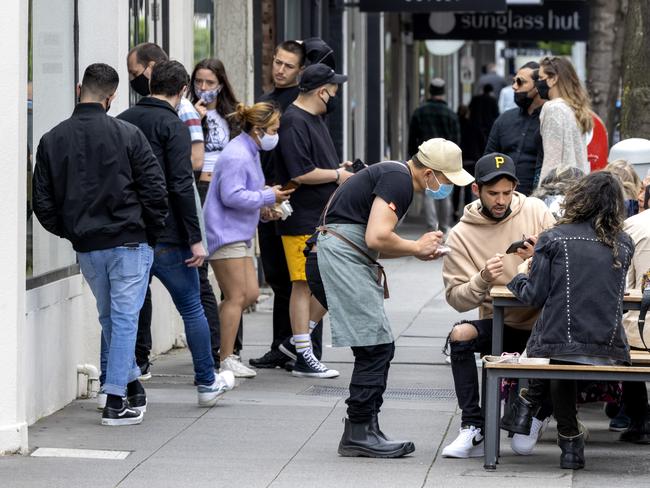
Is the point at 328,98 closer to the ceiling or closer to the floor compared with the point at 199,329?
closer to the ceiling

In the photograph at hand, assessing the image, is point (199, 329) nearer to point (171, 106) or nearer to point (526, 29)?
point (171, 106)

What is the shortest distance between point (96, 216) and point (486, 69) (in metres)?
26.7

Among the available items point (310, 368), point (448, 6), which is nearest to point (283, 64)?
point (310, 368)

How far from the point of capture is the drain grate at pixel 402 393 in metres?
8.81

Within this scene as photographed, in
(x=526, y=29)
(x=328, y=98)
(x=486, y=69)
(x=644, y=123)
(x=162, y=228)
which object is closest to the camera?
(x=162, y=228)

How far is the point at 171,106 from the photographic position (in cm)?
811

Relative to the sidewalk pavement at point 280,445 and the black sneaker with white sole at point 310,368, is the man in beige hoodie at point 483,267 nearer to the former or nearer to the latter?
the sidewalk pavement at point 280,445

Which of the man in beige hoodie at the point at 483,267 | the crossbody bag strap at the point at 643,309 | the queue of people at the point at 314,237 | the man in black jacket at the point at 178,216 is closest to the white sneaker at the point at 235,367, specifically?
the queue of people at the point at 314,237

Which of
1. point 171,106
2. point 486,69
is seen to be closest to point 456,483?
point 171,106

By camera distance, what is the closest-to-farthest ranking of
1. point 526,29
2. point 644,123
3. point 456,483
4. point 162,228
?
1. point 456,483
2. point 162,228
3. point 644,123
4. point 526,29

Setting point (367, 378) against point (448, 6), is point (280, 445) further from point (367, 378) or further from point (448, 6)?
point (448, 6)

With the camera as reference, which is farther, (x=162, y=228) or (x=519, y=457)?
(x=162, y=228)

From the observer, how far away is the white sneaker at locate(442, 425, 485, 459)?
6.98 meters

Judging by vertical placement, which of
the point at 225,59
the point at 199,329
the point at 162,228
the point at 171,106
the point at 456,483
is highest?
the point at 225,59
